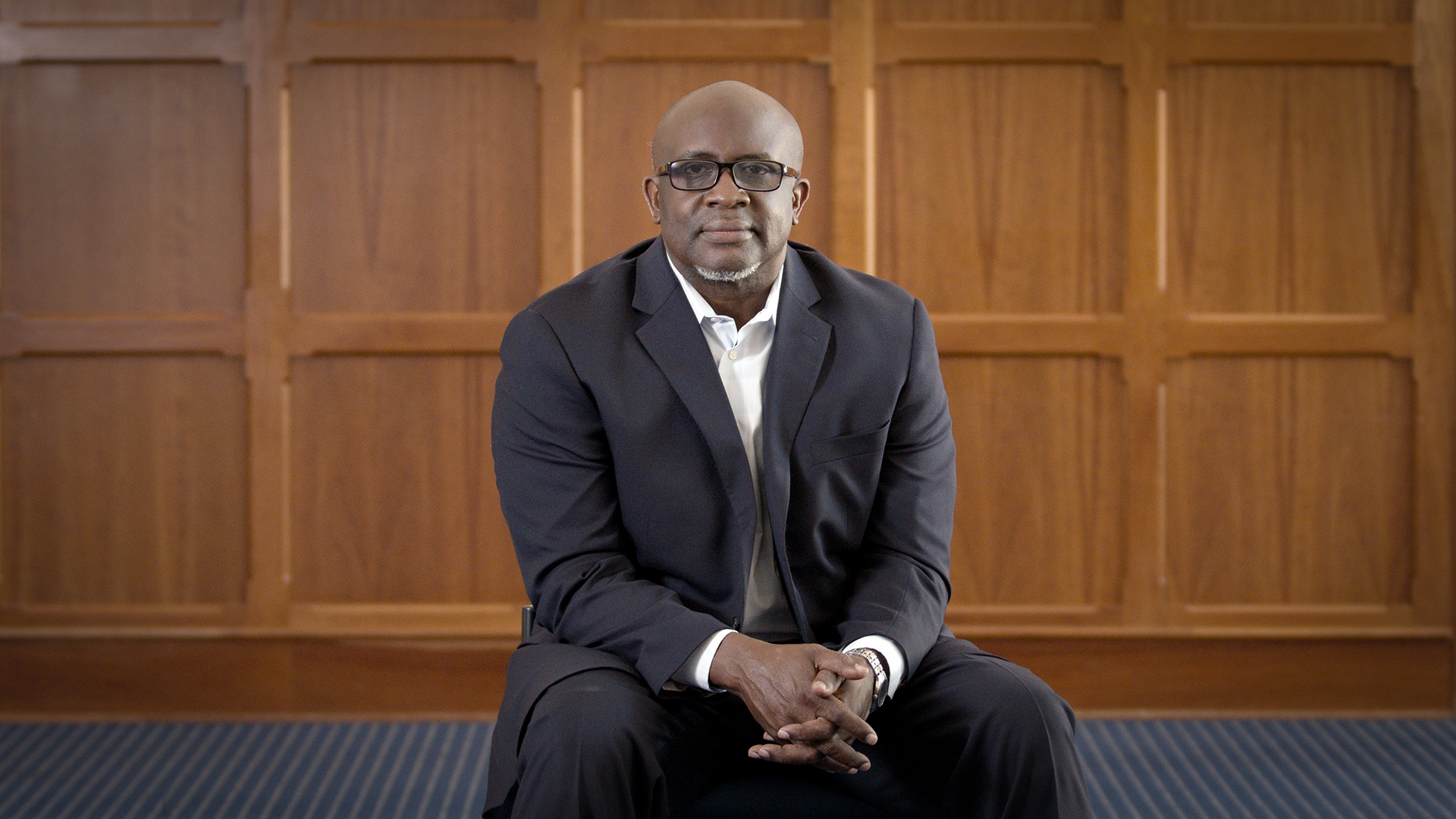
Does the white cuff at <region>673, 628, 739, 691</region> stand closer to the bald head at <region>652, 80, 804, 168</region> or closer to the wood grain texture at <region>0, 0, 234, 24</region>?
the bald head at <region>652, 80, 804, 168</region>

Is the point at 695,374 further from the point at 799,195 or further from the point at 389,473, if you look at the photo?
the point at 389,473

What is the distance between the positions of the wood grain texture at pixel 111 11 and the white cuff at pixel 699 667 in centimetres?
254

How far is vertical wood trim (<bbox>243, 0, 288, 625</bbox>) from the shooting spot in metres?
3.14

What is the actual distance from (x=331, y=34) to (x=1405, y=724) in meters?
3.61

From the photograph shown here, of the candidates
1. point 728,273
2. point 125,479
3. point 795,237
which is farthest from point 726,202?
point 125,479

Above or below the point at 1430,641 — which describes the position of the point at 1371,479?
above

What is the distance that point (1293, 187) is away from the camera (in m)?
3.18

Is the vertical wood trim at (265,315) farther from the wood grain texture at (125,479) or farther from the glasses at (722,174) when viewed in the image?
the glasses at (722,174)

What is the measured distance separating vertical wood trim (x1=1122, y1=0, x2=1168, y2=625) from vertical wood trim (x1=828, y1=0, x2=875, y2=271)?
2.41ft

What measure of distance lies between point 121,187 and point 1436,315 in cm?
377

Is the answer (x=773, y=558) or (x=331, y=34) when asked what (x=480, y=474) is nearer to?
(x=331, y=34)

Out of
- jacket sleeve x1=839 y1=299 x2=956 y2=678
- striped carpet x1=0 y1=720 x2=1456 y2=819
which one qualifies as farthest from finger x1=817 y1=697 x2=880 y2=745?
striped carpet x1=0 y1=720 x2=1456 y2=819

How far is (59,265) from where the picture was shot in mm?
3182

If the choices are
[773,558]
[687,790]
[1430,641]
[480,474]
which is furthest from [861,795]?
[1430,641]
